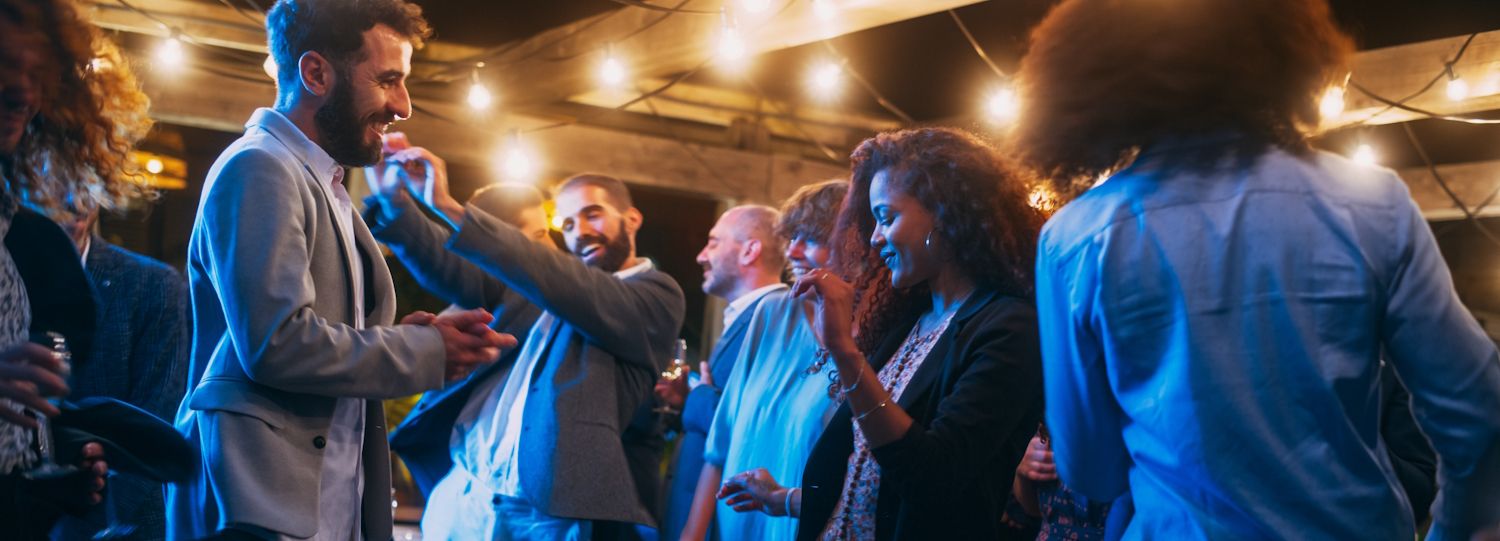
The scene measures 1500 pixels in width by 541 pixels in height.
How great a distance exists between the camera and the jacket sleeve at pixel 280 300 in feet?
6.11

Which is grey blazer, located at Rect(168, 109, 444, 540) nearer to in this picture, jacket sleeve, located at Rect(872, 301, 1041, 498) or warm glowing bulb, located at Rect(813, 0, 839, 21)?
jacket sleeve, located at Rect(872, 301, 1041, 498)

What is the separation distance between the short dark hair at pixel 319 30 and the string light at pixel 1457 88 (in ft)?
16.2

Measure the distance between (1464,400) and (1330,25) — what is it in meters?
0.48

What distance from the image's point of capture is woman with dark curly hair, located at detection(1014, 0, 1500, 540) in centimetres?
141

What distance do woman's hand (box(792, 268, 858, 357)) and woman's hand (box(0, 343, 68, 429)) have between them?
3.72ft

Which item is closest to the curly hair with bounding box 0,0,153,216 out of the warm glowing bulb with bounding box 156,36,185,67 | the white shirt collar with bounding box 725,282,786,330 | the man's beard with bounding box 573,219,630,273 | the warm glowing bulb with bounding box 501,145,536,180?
the man's beard with bounding box 573,219,630,273

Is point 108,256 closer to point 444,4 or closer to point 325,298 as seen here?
point 325,298

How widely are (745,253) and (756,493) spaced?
1.86 meters

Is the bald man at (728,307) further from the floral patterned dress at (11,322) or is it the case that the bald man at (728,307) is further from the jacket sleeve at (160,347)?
the floral patterned dress at (11,322)

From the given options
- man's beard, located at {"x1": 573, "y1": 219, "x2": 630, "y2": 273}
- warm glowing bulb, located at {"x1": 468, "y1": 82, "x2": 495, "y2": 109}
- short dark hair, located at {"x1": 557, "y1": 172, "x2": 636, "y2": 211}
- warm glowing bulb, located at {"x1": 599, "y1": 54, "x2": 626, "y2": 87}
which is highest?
warm glowing bulb, located at {"x1": 599, "y1": 54, "x2": 626, "y2": 87}

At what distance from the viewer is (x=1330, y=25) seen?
156 centimetres

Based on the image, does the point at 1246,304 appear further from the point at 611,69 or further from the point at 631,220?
the point at 611,69

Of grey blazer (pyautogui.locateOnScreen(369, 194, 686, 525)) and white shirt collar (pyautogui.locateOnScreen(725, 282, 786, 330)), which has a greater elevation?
white shirt collar (pyautogui.locateOnScreen(725, 282, 786, 330))

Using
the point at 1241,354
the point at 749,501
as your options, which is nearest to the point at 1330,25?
the point at 1241,354
